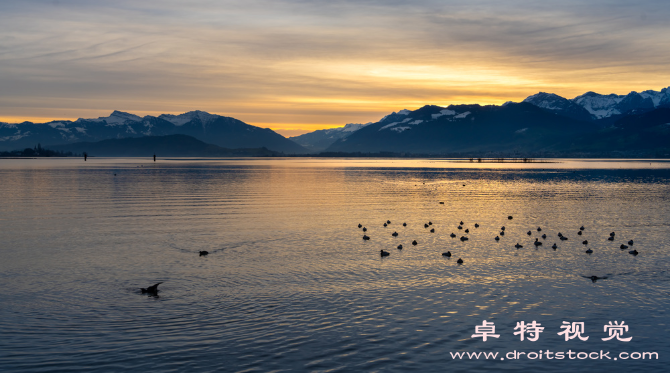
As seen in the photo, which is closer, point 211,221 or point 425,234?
point 425,234

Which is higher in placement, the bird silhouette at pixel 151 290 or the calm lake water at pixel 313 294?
the bird silhouette at pixel 151 290

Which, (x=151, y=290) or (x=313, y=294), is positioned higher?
(x=151, y=290)

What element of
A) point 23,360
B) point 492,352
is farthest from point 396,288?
point 23,360

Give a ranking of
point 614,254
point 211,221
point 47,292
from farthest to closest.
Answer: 1. point 211,221
2. point 614,254
3. point 47,292

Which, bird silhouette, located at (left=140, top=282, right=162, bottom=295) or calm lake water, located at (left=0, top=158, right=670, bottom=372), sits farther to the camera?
bird silhouette, located at (left=140, top=282, right=162, bottom=295)

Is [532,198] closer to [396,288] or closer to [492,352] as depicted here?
[396,288]

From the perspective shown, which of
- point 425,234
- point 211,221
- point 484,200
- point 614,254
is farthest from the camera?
point 484,200

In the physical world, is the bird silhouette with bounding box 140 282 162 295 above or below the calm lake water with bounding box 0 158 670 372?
above

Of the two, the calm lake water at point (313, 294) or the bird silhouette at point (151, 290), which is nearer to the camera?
the calm lake water at point (313, 294)

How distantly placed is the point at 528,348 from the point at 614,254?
20047mm

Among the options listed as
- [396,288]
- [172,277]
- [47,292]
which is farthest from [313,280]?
[47,292]

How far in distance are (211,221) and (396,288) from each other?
29173 mm

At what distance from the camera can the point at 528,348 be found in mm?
18719

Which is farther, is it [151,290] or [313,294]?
[313,294]
